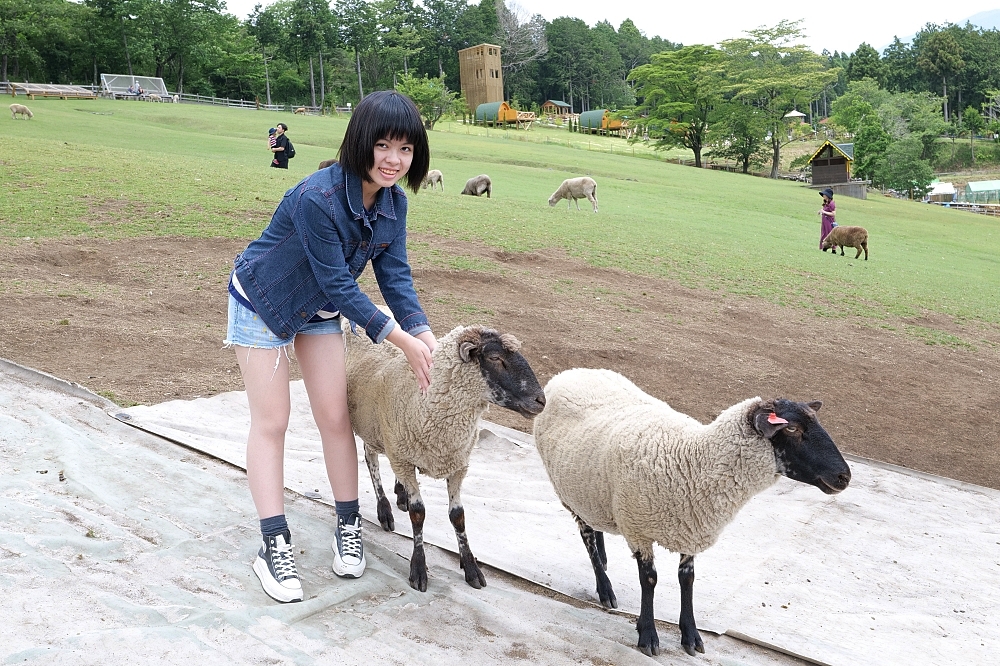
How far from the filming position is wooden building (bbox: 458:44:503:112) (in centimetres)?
9350

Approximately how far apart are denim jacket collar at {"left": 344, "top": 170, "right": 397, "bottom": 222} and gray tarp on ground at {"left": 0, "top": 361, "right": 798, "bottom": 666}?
6.18ft

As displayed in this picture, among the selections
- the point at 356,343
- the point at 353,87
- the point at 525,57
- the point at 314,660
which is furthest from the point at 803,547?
the point at 525,57

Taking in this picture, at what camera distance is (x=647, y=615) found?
4328 mm

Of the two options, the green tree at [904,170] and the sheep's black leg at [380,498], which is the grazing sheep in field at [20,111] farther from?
the green tree at [904,170]

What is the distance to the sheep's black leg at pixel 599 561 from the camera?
493 cm

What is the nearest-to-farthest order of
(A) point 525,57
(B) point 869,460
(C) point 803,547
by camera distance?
1. (C) point 803,547
2. (B) point 869,460
3. (A) point 525,57

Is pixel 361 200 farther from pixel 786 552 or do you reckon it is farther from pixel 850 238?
pixel 850 238

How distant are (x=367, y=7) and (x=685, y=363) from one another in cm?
8510

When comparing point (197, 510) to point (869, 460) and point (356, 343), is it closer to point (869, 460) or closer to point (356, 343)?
point (356, 343)

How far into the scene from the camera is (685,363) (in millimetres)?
10703

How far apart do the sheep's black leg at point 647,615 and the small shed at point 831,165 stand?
2046 inches

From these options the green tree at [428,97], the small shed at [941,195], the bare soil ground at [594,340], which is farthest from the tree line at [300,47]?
the bare soil ground at [594,340]

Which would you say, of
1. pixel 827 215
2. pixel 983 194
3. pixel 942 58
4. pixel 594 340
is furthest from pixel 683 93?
pixel 942 58

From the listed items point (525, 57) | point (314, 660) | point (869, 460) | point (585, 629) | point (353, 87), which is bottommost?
point (869, 460)
